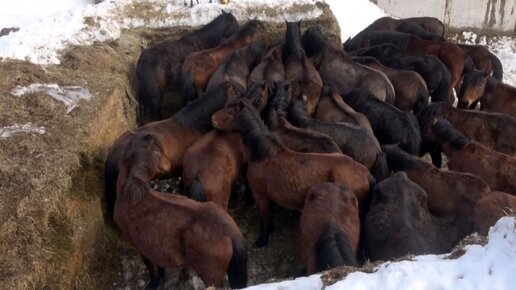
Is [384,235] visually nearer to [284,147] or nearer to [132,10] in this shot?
[284,147]

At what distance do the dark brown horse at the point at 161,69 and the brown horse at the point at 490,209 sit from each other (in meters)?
4.80

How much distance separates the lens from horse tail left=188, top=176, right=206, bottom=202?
6.12m

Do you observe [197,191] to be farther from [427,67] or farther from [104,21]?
[427,67]

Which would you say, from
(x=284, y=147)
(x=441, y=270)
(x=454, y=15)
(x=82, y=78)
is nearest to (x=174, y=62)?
(x=82, y=78)

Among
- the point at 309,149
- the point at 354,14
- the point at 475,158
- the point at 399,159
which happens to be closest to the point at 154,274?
the point at 309,149

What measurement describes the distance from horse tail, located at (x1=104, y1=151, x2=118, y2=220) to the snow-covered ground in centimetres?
85

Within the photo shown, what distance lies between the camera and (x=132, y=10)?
10250mm

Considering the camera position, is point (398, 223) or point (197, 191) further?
point (197, 191)

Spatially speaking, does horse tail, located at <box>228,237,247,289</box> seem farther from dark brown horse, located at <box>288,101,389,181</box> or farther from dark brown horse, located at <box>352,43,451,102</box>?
dark brown horse, located at <box>352,43,451,102</box>

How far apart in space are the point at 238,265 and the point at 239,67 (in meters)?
4.29

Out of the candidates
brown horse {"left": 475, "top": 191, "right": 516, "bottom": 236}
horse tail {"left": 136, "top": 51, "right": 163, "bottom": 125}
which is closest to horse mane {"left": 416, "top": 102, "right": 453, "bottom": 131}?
brown horse {"left": 475, "top": 191, "right": 516, "bottom": 236}

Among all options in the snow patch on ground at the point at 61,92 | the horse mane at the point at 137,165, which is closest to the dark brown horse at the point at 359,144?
the horse mane at the point at 137,165

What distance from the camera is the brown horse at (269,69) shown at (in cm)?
874

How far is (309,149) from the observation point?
22.4 feet
